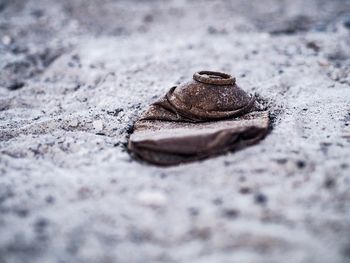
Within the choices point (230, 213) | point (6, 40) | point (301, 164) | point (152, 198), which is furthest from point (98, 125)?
point (6, 40)

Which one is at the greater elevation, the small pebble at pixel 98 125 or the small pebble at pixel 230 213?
the small pebble at pixel 230 213

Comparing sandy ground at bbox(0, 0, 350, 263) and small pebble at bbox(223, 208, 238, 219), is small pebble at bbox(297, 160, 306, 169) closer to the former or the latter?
sandy ground at bbox(0, 0, 350, 263)

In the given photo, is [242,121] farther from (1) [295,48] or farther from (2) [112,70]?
(1) [295,48]

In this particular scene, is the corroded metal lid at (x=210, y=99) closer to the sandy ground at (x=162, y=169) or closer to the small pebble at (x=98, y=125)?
the sandy ground at (x=162, y=169)

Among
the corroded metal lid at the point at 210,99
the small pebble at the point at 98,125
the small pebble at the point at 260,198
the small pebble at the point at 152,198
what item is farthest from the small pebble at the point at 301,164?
the small pebble at the point at 98,125

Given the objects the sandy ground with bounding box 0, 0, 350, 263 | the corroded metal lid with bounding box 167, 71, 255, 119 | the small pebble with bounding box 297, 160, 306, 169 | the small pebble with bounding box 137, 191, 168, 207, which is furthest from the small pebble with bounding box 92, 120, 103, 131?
the small pebble with bounding box 297, 160, 306, 169
